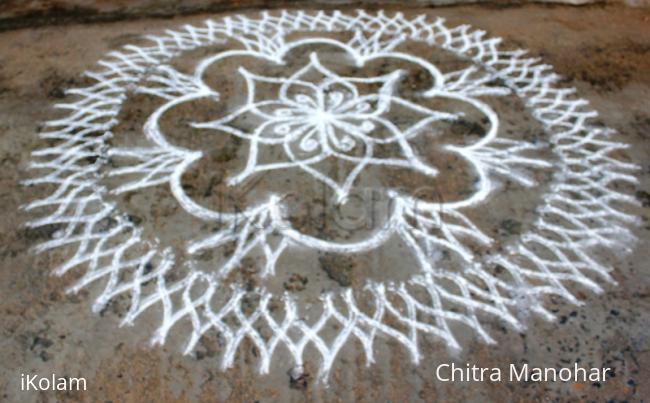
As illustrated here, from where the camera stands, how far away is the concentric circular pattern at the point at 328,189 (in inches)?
66.3

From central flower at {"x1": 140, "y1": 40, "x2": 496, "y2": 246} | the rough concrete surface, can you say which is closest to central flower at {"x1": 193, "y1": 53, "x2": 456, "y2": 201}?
central flower at {"x1": 140, "y1": 40, "x2": 496, "y2": 246}

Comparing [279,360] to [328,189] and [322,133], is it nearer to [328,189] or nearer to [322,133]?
[328,189]

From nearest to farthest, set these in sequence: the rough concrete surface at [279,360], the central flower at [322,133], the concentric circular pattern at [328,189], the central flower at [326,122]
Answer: the rough concrete surface at [279,360] → the concentric circular pattern at [328,189] → the central flower at [322,133] → the central flower at [326,122]

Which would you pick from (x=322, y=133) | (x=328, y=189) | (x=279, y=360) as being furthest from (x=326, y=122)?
(x=279, y=360)

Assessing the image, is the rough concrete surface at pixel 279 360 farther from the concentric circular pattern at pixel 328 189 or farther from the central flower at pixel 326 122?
the central flower at pixel 326 122

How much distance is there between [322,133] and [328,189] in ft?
1.07

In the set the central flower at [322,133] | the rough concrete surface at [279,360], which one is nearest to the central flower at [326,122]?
the central flower at [322,133]

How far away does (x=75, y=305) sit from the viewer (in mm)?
1669

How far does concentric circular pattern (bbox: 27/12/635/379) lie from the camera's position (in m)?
1.68

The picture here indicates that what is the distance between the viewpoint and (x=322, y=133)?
224 cm

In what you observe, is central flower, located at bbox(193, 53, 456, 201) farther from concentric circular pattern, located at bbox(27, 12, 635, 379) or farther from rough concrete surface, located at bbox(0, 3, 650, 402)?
rough concrete surface, located at bbox(0, 3, 650, 402)

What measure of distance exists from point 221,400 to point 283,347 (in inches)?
8.5

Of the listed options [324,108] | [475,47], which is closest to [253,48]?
[324,108]

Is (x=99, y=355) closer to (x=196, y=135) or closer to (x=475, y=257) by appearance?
(x=196, y=135)
